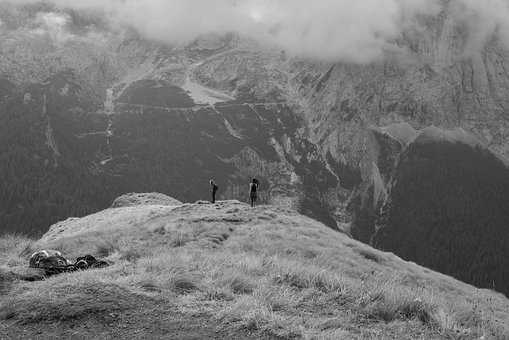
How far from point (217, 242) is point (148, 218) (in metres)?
16.4

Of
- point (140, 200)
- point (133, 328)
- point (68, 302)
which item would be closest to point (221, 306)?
point (133, 328)

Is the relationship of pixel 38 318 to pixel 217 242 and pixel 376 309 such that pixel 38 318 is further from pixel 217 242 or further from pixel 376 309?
pixel 217 242

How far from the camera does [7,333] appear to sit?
36.3 feet

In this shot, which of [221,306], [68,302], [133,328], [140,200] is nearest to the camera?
[133,328]

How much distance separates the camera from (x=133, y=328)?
11.3 meters

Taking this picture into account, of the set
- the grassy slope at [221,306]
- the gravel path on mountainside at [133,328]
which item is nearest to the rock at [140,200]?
the grassy slope at [221,306]

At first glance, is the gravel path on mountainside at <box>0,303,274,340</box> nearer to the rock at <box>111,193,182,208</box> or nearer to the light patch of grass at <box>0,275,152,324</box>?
the light patch of grass at <box>0,275,152,324</box>

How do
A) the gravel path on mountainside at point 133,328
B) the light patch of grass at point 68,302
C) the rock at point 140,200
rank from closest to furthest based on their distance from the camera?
the gravel path on mountainside at point 133,328 → the light patch of grass at point 68,302 → the rock at point 140,200

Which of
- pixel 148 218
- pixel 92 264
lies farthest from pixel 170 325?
pixel 148 218

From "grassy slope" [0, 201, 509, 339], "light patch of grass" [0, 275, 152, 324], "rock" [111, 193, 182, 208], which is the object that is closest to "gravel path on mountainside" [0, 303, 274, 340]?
"grassy slope" [0, 201, 509, 339]

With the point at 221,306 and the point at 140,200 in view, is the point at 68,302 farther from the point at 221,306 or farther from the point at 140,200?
the point at 140,200

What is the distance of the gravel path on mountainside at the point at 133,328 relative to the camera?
10.8m

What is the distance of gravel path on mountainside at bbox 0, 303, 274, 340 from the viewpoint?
1084cm

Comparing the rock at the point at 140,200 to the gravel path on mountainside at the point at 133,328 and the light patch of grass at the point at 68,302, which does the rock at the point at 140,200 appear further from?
the gravel path on mountainside at the point at 133,328
